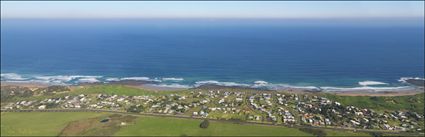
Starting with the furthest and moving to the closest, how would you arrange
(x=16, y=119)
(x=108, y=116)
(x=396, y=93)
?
(x=396, y=93)
(x=108, y=116)
(x=16, y=119)

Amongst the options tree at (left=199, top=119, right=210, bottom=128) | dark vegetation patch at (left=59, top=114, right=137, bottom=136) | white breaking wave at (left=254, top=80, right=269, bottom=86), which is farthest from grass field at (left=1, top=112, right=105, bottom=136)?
white breaking wave at (left=254, top=80, right=269, bottom=86)

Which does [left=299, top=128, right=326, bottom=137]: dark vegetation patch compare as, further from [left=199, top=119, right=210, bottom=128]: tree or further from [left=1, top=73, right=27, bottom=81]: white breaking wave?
[left=1, top=73, right=27, bottom=81]: white breaking wave

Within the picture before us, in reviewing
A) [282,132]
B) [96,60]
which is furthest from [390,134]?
[96,60]

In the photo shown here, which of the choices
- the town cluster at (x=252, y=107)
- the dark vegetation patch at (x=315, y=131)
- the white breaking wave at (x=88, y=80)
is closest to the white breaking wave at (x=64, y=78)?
the white breaking wave at (x=88, y=80)

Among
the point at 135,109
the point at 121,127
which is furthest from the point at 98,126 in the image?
the point at 135,109

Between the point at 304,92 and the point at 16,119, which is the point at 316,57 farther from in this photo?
the point at 16,119
